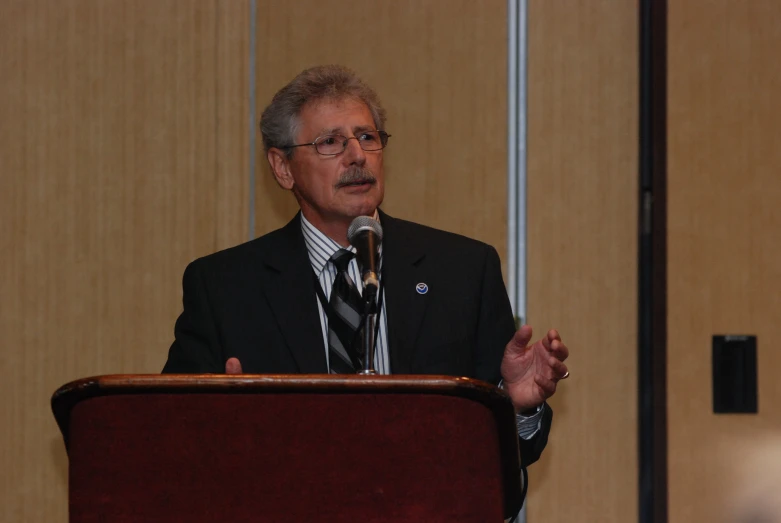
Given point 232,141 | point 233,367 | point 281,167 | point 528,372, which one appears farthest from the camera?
point 232,141

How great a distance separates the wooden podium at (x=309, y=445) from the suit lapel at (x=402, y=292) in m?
0.96

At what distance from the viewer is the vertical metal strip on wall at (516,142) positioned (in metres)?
3.54

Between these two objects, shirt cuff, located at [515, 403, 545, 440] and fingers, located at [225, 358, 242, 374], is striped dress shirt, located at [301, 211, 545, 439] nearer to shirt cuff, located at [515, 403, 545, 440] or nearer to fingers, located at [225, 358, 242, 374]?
shirt cuff, located at [515, 403, 545, 440]

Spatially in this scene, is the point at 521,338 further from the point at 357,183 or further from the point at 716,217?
the point at 716,217

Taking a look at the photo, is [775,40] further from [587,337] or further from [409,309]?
[409,309]

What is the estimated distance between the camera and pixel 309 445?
4.84ft

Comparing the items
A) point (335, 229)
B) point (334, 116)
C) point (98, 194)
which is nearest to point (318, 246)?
point (335, 229)

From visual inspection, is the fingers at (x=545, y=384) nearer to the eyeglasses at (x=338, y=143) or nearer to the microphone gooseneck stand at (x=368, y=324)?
the microphone gooseneck stand at (x=368, y=324)

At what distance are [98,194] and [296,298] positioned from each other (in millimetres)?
1377

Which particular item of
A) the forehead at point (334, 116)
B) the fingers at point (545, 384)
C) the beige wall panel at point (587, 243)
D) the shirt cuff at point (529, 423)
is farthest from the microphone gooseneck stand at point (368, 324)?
the beige wall panel at point (587, 243)

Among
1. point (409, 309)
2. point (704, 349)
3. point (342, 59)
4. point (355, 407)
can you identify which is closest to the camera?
point (355, 407)

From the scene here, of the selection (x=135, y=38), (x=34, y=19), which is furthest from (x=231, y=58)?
(x=34, y=19)

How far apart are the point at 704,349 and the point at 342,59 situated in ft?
5.15

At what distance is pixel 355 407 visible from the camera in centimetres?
147
